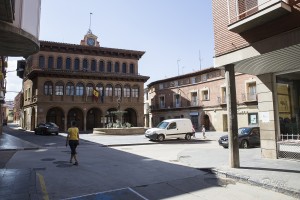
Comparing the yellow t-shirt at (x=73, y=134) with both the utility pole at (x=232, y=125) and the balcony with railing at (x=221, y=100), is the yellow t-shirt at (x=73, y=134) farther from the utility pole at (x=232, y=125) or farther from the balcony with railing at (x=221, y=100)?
the balcony with railing at (x=221, y=100)

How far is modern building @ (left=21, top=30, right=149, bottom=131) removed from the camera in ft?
134

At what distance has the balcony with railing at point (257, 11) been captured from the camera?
25.7 feet

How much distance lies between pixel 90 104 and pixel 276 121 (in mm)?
34406

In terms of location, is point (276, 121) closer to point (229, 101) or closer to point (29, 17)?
point (229, 101)

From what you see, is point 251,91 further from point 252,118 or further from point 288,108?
point 288,108

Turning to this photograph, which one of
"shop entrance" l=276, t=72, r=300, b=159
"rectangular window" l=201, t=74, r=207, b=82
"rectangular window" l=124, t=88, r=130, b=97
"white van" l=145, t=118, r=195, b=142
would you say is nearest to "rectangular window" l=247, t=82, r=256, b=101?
"rectangular window" l=201, t=74, r=207, b=82

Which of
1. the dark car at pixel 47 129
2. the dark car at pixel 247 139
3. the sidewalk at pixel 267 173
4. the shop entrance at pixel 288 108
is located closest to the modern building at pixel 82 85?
the dark car at pixel 47 129

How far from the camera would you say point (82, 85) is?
141ft

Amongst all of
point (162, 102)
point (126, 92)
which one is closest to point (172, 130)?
point (126, 92)

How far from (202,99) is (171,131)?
812 inches

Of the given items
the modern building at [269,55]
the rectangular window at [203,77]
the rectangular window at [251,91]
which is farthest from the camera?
the rectangular window at [203,77]

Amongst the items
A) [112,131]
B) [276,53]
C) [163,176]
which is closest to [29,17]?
[163,176]

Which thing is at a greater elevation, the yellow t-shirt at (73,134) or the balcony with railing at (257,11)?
the balcony with railing at (257,11)

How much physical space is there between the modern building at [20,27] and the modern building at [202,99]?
2898 centimetres
